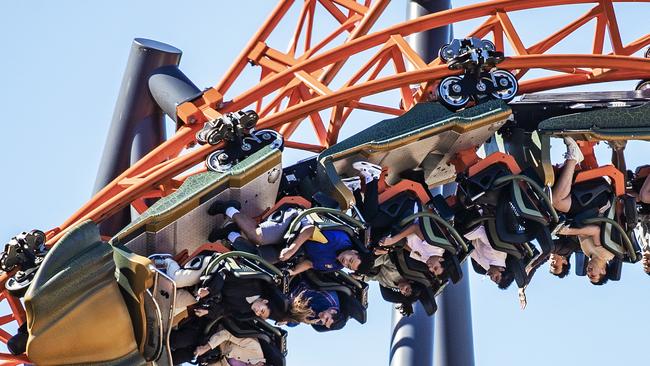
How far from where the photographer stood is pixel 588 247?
12.2m

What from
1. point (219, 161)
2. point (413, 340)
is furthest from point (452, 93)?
point (413, 340)

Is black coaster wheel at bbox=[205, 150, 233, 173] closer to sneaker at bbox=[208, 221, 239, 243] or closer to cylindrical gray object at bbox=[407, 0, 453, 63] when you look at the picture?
sneaker at bbox=[208, 221, 239, 243]

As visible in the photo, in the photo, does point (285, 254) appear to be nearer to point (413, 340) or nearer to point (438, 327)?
point (413, 340)

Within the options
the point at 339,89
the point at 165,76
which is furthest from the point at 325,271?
the point at 165,76

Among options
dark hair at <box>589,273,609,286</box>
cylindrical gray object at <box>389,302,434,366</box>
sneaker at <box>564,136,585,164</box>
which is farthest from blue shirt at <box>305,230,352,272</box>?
cylindrical gray object at <box>389,302,434,366</box>

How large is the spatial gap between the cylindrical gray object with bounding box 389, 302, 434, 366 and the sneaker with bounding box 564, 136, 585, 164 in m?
2.20

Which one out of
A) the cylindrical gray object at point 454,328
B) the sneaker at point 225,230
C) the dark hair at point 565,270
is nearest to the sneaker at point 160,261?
the sneaker at point 225,230

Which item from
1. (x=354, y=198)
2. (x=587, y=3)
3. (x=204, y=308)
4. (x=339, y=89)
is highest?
(x=587, y=3)

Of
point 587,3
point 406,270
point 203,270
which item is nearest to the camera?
point 203,270

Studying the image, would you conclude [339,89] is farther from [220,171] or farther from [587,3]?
[587,3]

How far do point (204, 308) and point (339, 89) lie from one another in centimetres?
169

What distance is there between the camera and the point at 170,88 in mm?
12594

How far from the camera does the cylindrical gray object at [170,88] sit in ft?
40.8

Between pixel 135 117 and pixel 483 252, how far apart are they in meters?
2.46
